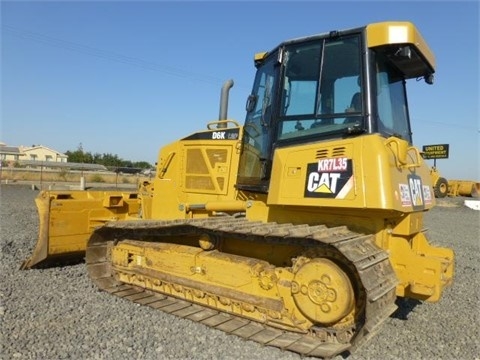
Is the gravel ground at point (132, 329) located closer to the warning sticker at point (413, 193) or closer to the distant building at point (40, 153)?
the warning sticker at point (413, 193)

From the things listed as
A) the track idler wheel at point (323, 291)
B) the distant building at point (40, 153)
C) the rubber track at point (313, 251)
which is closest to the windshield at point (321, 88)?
the rubber track at point (313, 251)

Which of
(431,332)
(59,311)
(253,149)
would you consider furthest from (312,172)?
(59,311)

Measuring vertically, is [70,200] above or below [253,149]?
below

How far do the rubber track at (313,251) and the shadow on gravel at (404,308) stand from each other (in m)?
1.32

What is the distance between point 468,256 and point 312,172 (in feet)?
22.5

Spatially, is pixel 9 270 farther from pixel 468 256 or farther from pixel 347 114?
pixel 468 256

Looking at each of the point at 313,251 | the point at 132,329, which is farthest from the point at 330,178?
the point at 132,329

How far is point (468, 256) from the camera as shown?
912 centimetres

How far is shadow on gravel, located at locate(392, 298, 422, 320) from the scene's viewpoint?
16.3 ft

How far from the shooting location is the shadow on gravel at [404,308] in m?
4.96

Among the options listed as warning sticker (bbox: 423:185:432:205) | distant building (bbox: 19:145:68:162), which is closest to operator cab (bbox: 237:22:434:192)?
warning sticker (bbox: 423:185:432:205)

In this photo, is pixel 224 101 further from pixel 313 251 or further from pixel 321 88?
pixel 313 251

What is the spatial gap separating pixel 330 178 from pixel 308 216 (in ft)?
1.91

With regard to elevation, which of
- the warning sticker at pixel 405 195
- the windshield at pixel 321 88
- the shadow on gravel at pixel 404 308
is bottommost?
the shadow on gravel at pixel 404 308
